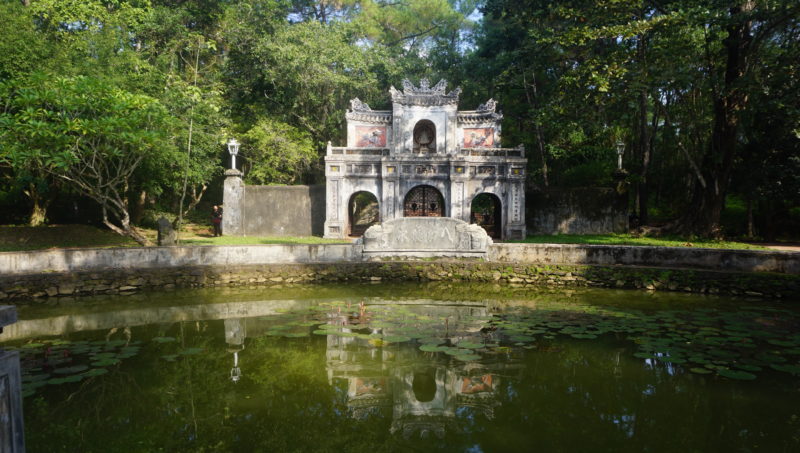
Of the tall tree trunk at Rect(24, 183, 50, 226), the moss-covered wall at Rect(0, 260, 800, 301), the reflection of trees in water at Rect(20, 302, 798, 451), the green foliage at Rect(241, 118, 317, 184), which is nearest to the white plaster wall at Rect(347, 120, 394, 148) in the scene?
the green foliage at Rect(241, 118, 317, 184)

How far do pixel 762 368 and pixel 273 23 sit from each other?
75.3 ft

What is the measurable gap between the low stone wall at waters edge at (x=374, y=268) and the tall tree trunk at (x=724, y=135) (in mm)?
4855

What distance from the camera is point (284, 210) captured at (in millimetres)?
19094

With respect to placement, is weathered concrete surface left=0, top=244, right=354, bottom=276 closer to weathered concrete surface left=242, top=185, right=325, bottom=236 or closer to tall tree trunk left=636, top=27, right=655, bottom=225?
weathered concrete surface left=242, top=185, right=325, bottom=236

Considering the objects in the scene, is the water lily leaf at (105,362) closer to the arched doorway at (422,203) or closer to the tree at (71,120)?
the tree at (71,120)

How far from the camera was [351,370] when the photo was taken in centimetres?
523

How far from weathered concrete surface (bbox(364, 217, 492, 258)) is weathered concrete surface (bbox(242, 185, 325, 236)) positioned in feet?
26.5

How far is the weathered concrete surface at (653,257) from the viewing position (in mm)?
9609

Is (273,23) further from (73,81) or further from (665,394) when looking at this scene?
(665,394)

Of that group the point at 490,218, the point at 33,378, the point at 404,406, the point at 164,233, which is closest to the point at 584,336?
the point at 404,406

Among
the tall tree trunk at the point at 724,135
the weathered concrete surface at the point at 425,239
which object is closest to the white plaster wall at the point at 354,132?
the weathered concrete surface at the point at 425,239

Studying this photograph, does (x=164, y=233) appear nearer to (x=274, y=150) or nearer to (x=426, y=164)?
(x=274, y=150)

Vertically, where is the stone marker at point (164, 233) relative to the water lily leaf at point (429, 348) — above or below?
above

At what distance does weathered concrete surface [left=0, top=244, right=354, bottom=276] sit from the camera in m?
9.40
